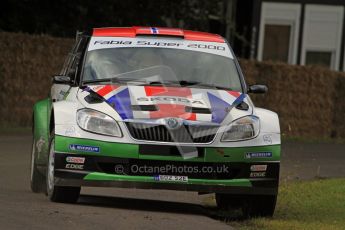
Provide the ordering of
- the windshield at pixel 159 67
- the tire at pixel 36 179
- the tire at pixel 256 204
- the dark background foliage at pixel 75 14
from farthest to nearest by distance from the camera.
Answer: the dark background foliage at pixel 75 14, the tire at pixel 36 179, the windshield at pixel 159 67, the tire at pixel 256 204

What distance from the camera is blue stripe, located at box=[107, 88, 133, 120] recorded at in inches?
380

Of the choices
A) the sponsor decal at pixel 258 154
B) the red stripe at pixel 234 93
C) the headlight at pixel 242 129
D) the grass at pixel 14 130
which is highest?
the red stripe at pixel 234 93

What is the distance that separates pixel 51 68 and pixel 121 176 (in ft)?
41.5

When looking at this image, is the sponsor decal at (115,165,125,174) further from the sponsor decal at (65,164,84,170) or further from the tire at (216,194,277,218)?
the tire at (216,194,277,218)

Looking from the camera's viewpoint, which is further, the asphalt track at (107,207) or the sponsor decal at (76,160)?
the sponsor decal at (76,160)

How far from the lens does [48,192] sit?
408 inches

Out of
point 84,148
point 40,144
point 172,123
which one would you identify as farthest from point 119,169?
point 40,144

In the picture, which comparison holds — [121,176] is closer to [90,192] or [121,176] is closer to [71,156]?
[71,156]

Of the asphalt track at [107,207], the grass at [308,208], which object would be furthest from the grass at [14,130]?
the grass at [308,208]

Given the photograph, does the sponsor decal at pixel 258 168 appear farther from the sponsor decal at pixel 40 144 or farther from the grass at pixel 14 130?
the grass at pixel 14 130

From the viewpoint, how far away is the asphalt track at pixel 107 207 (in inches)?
347

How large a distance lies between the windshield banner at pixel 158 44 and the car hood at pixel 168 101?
847mm

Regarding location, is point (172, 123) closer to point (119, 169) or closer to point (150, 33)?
point (119, 169)

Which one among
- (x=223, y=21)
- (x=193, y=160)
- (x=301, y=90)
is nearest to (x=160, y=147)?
(x=193, y=160)
